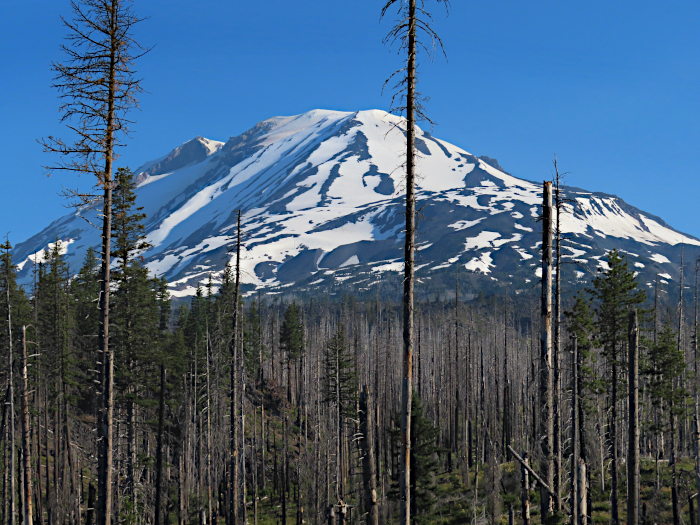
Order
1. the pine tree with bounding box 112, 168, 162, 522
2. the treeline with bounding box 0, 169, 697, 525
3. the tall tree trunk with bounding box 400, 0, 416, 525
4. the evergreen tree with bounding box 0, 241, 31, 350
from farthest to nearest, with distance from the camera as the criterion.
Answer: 1. the evergreen tree with bounding box 0, 241, 31, 350
2. the pine tree with bounding box 112, 168, 162, 522
3. the treeline with bounding box 0, 169, 697, 525
4. the tall tree trunk with bounding box 400, 0, 416, 525

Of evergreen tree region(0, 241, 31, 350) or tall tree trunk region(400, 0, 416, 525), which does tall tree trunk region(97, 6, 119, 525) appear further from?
evergreen tree region(0, 241, 31, 350)

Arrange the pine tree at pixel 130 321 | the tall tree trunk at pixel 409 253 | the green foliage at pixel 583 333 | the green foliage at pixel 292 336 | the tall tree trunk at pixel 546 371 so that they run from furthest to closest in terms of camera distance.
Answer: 1. the green foliage at pixel 292 336
2. the pine tree at pixel 130 321
3. the green foliage at pixel 583 333
4. the tall tree trunk at pixel 546 371
5. the tall tree trunk at pixel 409 253

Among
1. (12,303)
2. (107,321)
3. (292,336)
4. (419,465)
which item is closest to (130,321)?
(12,303)

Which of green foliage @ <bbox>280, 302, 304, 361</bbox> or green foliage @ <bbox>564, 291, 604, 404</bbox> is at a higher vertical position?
green foliage @ <bbox>564, 291, 604, 404</bbox>

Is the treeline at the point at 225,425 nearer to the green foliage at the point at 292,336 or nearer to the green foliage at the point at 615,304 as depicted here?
the green foliage at the point at 615,304

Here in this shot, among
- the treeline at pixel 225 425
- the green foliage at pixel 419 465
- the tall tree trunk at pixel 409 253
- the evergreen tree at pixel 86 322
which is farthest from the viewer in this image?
the evergreen tree at pixel 86 322

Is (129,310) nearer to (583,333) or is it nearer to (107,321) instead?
(107,321)

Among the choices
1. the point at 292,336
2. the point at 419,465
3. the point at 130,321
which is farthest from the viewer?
the point at 292,336

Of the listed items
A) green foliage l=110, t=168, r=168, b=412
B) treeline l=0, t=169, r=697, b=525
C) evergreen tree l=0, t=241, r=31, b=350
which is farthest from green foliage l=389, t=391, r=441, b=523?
evergreen tree l=0, t=241, r=31, b=350

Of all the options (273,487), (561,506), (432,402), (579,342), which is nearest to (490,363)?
(432,402)

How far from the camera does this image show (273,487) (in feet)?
157

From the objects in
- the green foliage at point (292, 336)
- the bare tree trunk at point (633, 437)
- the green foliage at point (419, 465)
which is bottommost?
the green foliage at point (419, 465)

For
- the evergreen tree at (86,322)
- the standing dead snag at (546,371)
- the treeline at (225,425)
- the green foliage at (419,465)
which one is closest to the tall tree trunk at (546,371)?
the standing dead snag at (546,371)

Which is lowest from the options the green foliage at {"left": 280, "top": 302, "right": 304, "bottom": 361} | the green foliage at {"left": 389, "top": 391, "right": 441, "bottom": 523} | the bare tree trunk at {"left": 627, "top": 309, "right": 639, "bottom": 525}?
the green foliage at {"left": 389, "top": 391, "right": 441, "bottom": 523}
